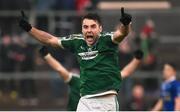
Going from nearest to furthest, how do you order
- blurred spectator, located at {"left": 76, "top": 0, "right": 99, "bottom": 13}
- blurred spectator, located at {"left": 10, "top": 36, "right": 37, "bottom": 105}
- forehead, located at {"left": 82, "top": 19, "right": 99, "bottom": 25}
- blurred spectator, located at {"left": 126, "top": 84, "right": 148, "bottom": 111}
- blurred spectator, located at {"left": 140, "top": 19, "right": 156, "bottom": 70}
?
forehead, located at {"left": 82, "top": 19, "right": 99, "bottom": 25} → blurred spectator, located at {"left": 126, "top": 84, "right": 148, "bottom": 111} → blurred spectator, located at {"left": 10, "top": 36, "right": 37, "bottom": 105} → blurred spectator, located at {"left": 140, "top": 19, "right": 156, "bottom": 70} → blurred spectator, located at {"left": 76, "top": 0, "right": 99, "bottom": 13}

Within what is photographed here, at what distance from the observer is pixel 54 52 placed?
665 inches

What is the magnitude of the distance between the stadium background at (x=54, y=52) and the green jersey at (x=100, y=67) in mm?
6965

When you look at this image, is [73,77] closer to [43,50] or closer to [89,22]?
[43,50]

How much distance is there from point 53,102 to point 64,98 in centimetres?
25

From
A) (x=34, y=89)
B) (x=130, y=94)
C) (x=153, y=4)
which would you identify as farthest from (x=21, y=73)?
(x=153, y=4)

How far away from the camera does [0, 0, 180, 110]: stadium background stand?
16.8 meters

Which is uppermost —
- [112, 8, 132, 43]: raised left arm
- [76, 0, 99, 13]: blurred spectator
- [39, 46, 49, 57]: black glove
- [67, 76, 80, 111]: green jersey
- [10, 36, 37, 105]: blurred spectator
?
[112, 8, 132, 43]: raised left arm

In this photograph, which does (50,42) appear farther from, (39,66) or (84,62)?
(39,66)

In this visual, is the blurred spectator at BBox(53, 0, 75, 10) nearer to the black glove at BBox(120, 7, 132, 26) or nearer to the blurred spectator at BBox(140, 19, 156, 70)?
the blurred spectator at BBox(140, 19, 156, 70)

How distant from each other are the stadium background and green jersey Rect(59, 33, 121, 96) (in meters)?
6.96

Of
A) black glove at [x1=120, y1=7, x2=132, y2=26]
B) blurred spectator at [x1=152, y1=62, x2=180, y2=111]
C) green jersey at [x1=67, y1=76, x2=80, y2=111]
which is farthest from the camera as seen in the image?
blurred spectator at [x1=152, y1=62, x2=180, y2=111]

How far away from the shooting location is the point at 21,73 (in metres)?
16.8

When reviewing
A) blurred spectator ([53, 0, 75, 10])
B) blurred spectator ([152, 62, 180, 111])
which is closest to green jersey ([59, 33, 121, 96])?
blurred spectator ([152, 62, 180, 111])

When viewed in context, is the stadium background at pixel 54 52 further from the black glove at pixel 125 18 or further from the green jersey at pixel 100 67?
the black glove at pixel 125 18
